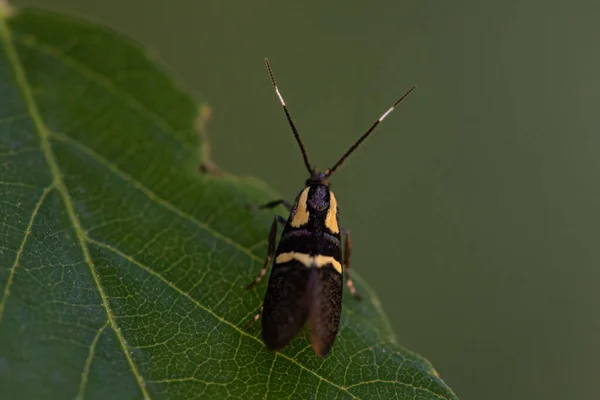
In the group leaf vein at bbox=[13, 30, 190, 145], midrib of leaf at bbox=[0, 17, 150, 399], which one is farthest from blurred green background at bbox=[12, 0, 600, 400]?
midrib of leaf at bbox=[0, 17, 150, 399]

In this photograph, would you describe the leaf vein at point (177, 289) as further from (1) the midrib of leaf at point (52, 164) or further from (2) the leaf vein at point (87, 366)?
(2) the leaf vein at point (87, 366)

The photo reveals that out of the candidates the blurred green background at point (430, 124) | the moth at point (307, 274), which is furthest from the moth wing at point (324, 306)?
the blurred green background at point (430, 124)

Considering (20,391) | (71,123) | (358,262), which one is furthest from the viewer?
(358,262)

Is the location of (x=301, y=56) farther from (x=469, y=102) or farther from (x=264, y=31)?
(x=469, y=102)

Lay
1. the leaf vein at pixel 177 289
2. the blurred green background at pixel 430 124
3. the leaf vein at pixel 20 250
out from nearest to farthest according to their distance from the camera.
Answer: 1. the leaf vein at pixel 20 250
2. the leaf vein at pixel 177 289
3. the blurred green background at pixel 430 124

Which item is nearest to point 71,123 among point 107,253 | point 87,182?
point 87,182

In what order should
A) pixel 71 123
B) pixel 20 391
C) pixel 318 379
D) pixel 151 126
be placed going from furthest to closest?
pixel 151 126
pixel 71 123
pixel 318 379
pixel 20 391
